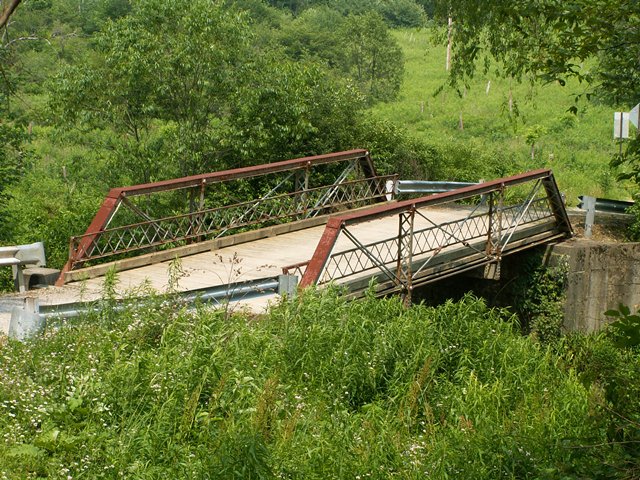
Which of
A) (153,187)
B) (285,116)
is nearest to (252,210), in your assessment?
(285,116)

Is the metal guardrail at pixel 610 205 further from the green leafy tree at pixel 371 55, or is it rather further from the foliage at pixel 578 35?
the green leafy tree at pixel 371 55

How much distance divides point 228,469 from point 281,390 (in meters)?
1.70

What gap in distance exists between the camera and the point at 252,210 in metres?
17.8

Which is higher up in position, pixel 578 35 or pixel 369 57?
pixel 578 35

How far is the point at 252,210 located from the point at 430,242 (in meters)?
3.59

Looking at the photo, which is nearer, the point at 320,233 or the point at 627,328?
the point at 627,328

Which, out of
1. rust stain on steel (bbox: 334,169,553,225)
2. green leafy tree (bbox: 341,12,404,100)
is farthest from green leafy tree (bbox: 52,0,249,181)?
green leafy tree (bbox: 341,12,404,100)

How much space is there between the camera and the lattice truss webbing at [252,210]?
15359mm

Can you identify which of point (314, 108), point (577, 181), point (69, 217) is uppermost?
point (314, 108)

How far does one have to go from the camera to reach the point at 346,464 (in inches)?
286

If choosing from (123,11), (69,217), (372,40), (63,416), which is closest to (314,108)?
(69,217)

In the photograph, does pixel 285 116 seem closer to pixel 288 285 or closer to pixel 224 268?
pixel 224 268

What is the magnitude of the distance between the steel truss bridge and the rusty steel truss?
0.02m

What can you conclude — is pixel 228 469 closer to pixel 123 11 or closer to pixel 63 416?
pixel 63 416
